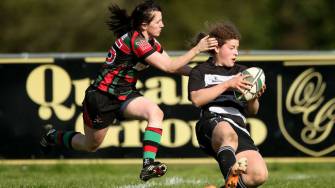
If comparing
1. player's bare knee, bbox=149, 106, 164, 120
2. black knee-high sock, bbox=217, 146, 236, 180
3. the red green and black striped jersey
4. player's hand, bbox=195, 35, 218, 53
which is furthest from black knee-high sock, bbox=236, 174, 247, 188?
the red green and black striped jersey

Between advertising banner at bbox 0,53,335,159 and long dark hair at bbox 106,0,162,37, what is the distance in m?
3.70

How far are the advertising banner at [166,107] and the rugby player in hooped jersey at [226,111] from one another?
4656 mm

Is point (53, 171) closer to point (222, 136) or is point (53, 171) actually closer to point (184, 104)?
point (184, 104)

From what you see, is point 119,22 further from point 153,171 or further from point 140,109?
point 153,171

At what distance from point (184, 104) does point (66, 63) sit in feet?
5.66

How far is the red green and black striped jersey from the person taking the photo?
9.35 metres

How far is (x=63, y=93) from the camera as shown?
1327cm

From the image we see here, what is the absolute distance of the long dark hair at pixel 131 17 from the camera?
945 cm

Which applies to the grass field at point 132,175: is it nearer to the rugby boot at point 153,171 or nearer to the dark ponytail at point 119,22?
the rugby boot at point 153,171

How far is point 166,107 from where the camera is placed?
1325 centimetres

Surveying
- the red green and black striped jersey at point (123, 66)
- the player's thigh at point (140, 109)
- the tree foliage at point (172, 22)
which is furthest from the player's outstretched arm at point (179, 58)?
the tree foliage at point (172, 22)

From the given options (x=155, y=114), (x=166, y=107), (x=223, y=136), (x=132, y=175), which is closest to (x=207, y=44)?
(x=223, y=136)

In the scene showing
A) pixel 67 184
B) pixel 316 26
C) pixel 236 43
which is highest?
pixel 236 43

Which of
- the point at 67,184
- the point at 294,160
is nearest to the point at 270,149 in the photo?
the point at 294,160
